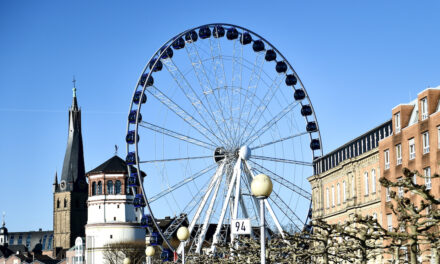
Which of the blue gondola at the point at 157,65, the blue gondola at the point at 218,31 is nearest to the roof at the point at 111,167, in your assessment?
the blue gondola at the point at 218,31

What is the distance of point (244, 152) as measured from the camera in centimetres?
7606

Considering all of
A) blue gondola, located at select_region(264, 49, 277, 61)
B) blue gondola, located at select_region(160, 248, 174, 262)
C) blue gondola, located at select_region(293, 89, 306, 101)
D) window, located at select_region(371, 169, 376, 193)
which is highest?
blue gondola, located at select_region(264, 49, 277, 61)

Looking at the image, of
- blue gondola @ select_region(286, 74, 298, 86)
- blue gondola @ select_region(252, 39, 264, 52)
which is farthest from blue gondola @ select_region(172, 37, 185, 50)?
blue gondola @ select_region(286, 74, 298, 86)

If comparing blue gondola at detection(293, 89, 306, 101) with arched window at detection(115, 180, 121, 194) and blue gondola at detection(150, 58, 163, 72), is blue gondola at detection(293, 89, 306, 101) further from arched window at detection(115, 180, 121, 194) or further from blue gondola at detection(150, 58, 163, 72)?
arched window at detection(115, 180, 121, 194)

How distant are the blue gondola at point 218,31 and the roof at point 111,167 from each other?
78.5 meters

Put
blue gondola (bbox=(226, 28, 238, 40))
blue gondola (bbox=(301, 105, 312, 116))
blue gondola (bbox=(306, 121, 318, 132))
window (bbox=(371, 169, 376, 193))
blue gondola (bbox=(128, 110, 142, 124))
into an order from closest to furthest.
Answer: window (bbox=(371, 169, 376, 193)) → blue gondola (bbox=(128, 110, 142, 124)) → blue gondola (bbox=(226, 28, 238, 40)) → blue gondola (bbox=(301, 105, 312, 116)) → blue gondola (bbox=(306, 121, 318, 132))

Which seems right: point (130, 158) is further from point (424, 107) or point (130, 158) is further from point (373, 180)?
point (424, 107)

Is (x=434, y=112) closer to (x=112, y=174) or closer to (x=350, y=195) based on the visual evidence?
(x=350, y=195)

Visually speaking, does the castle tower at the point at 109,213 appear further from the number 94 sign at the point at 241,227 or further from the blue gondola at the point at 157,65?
the number 94 sign at the point at 241,227

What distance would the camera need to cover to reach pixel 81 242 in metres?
196

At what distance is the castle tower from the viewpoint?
157125mm

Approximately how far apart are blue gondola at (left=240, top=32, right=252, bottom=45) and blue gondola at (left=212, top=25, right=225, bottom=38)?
1950 millimetres

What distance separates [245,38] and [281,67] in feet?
15.5

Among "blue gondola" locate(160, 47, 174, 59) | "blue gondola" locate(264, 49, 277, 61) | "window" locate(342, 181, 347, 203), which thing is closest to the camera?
"window" locate(342, 181, 347, 203)
